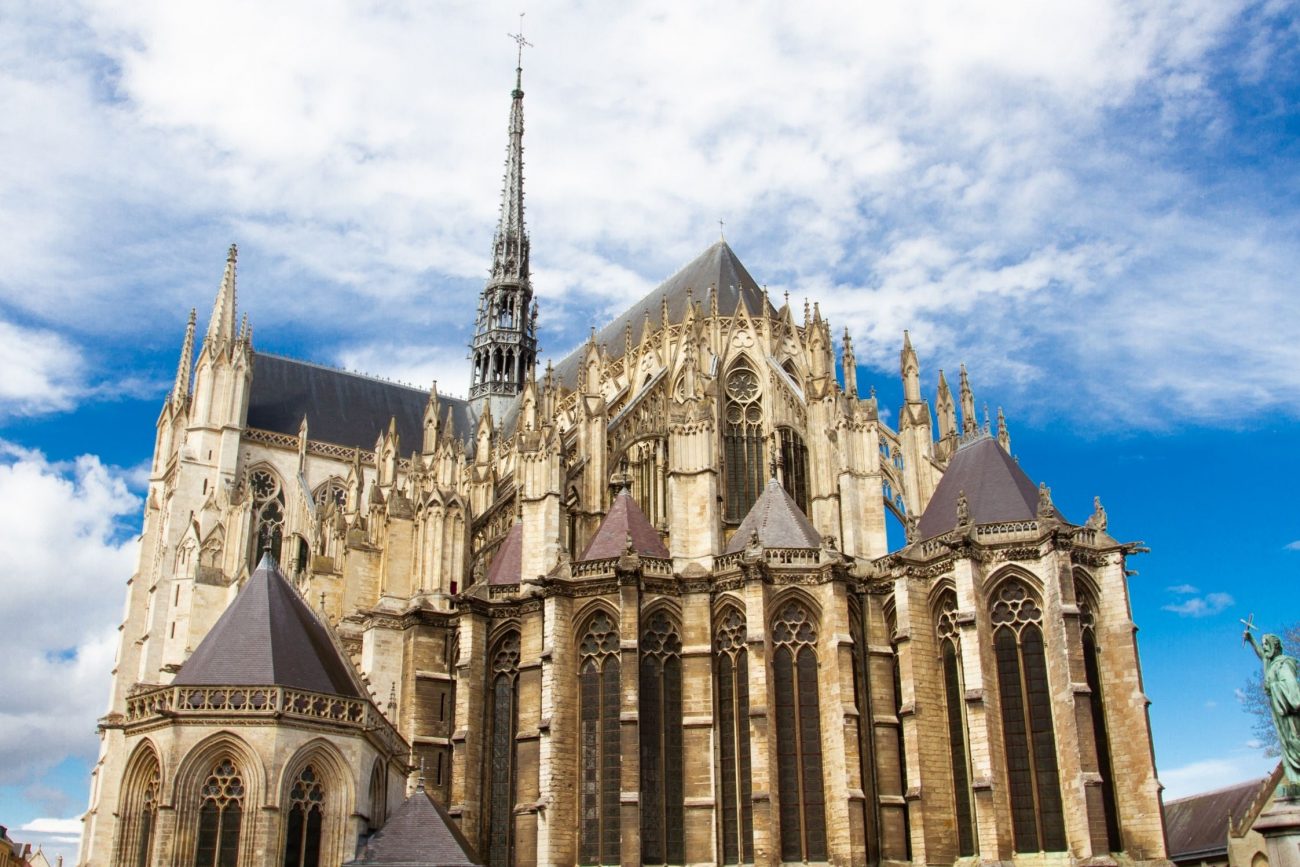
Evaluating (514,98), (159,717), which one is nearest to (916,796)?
(159,717)

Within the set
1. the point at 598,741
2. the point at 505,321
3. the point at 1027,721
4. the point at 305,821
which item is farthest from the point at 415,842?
the point at 505,321

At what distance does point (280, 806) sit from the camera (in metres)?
19.6

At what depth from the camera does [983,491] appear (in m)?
26.7

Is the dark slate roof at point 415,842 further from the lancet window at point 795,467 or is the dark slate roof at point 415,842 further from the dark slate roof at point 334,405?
the dark slate roof at point 334,405

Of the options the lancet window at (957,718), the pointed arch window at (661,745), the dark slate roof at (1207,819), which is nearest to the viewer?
the lancet window at (957,718)

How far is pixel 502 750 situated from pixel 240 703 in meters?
8.35

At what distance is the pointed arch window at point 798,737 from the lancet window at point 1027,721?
12.2 feet

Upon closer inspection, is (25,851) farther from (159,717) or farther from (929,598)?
(929,598)

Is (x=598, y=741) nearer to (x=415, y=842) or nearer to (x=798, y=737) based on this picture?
(x=798, y=737)

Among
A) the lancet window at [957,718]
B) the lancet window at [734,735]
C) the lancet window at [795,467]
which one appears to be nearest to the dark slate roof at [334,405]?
the lancet window at [795,467]

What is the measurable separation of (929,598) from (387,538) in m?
13.9

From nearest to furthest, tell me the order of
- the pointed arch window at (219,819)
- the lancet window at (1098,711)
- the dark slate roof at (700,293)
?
1. the pointed arch window at (219,819)
2. the lancet window at (1098,711)
3. the dark slate roof at (700,293)

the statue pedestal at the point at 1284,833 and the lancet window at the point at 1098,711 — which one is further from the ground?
the lancet window at the point at 1098,711

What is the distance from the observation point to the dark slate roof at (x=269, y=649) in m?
20.4
